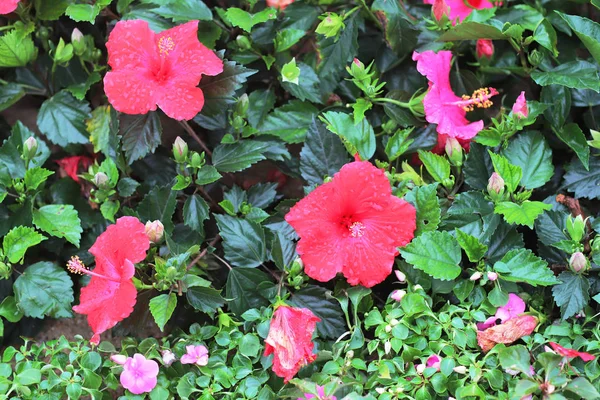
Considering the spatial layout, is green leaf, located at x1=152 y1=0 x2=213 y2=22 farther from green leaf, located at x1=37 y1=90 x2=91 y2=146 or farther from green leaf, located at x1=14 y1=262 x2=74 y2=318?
green leaf, located at x1=14 y1=262 x2=74 y2=318

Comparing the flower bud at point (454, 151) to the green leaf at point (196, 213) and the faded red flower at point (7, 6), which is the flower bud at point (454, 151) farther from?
the faded red flower at point (7, 6)

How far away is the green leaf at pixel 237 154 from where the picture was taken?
1429mm

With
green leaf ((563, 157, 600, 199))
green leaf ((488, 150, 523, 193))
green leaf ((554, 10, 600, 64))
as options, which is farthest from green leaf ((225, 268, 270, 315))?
green leaf ((554, 10, 600, 64))

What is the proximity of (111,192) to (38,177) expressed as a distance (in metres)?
0.15

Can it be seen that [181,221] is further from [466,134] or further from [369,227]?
[466,134]

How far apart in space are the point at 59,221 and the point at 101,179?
0.12m

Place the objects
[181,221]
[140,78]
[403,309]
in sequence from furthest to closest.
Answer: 1. [181,221]
2. [140,78]
3. [403,309]

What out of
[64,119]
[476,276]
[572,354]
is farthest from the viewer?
[64,119]

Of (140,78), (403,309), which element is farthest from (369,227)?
(140,78)

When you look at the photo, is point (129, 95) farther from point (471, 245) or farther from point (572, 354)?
point (572, 354)

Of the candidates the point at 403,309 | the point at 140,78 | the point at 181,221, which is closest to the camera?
the point at 403,309

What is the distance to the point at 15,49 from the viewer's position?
5.05 ft

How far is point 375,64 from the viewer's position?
5.26 feet

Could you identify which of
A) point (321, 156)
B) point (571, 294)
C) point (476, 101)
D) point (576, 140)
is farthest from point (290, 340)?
point (576, 140)
